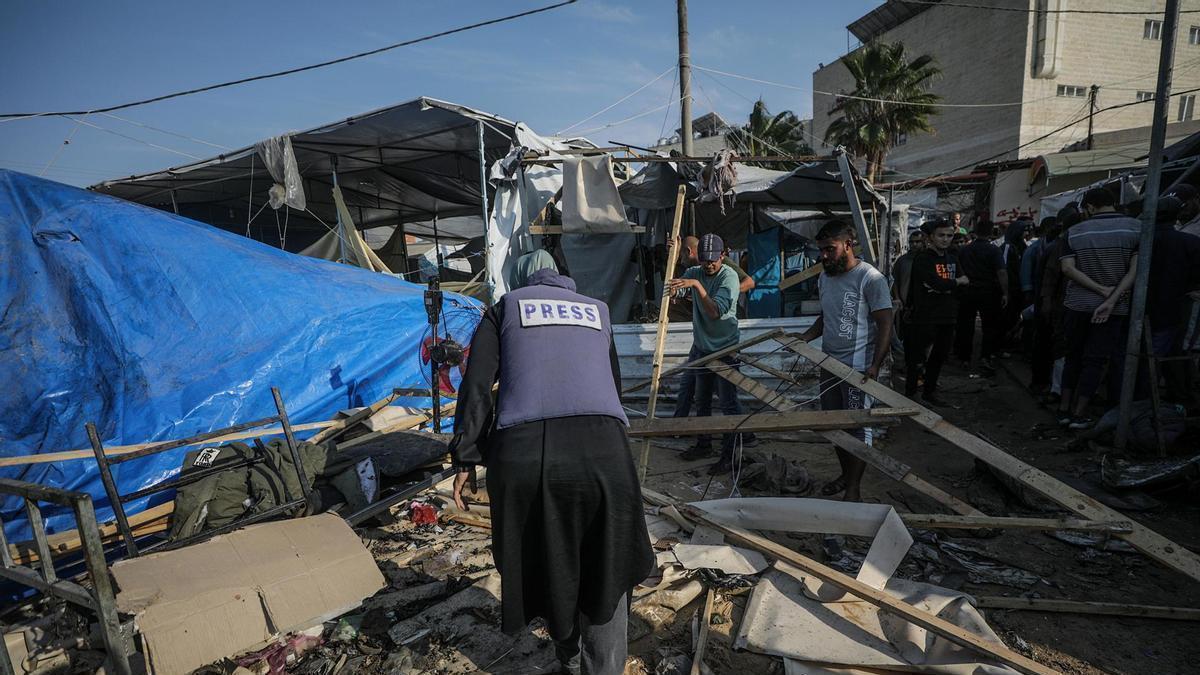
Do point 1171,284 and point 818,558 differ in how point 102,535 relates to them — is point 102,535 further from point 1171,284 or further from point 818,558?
point 1171,284

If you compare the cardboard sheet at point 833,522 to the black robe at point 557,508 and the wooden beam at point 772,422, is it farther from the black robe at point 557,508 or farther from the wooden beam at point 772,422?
the black robe at point 557,508

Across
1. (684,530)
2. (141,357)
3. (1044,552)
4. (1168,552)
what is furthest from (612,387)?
(141,357)

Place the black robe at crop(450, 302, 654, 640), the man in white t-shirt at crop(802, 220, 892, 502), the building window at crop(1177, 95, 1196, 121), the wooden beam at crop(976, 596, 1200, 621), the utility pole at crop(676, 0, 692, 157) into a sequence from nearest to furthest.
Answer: the black robe at crop(450, 302, 654, 640)
the wooden beam at crop(976, 596, 1200, 621)
the man in white t-shirt at crop(802, 220, 892, 502)
the utility pole at crop(676, 0, 692, 157)
the building window at crop(1177, 95, 1196, 121)

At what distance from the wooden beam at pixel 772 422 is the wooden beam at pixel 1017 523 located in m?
0.56

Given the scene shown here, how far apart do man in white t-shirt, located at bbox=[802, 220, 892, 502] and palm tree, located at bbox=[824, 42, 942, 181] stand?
20.6 meters

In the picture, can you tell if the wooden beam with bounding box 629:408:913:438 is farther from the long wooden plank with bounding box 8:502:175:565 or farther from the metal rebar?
the long wooden plank with bounding box 8:502:175:565

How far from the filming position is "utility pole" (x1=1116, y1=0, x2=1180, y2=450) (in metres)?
3.77

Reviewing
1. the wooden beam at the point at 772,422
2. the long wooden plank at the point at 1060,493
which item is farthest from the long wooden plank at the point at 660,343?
the long wooden plank at the point at 1060,493

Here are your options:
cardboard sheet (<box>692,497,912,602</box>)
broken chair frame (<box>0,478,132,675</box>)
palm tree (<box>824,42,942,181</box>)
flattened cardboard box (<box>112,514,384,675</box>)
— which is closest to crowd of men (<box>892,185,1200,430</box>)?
cardboard sheet (<box>692,497,912,602</box>)

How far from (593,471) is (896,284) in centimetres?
581

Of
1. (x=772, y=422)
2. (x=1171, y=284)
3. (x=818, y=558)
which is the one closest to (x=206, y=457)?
(x=772, y=422)

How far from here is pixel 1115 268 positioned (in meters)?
4.37

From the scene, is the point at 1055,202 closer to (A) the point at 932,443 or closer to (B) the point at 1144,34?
(A) the point at 932,443

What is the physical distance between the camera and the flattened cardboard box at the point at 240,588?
2.34 m
